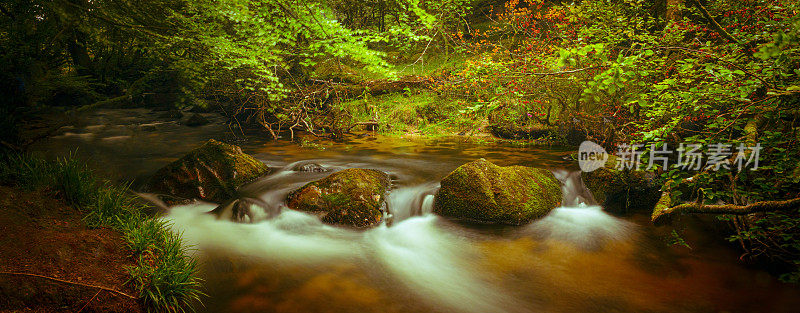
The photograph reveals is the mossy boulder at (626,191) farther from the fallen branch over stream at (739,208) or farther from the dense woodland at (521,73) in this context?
the fallen branch over stream at (739,208)

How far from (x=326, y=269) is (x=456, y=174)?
289cm

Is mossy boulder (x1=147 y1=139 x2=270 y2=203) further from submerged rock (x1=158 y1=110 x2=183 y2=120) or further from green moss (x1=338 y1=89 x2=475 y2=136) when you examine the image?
submerged rock (x1=158 y1=110 x2=183 y2=120)

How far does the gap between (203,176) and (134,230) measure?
2.99 metres

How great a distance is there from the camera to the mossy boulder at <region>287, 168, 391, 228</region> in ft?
17.5

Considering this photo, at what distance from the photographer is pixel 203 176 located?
6027 mm

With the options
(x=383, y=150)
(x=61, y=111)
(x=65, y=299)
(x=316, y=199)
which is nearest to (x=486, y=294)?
(x=316, y=199)

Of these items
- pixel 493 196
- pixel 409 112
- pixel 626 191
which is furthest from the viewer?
pixel 409 112

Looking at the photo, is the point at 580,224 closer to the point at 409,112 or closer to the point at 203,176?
the point at 203,176

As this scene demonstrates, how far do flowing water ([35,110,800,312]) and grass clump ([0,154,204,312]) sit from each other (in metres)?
0.49

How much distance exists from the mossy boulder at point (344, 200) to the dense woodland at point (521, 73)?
184 centimetres

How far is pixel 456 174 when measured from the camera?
5637 mm

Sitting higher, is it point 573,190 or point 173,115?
point 173,115

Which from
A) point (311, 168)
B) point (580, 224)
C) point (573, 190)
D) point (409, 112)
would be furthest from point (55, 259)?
point (409, 112)

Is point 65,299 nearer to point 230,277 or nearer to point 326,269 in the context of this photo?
point 230,277
